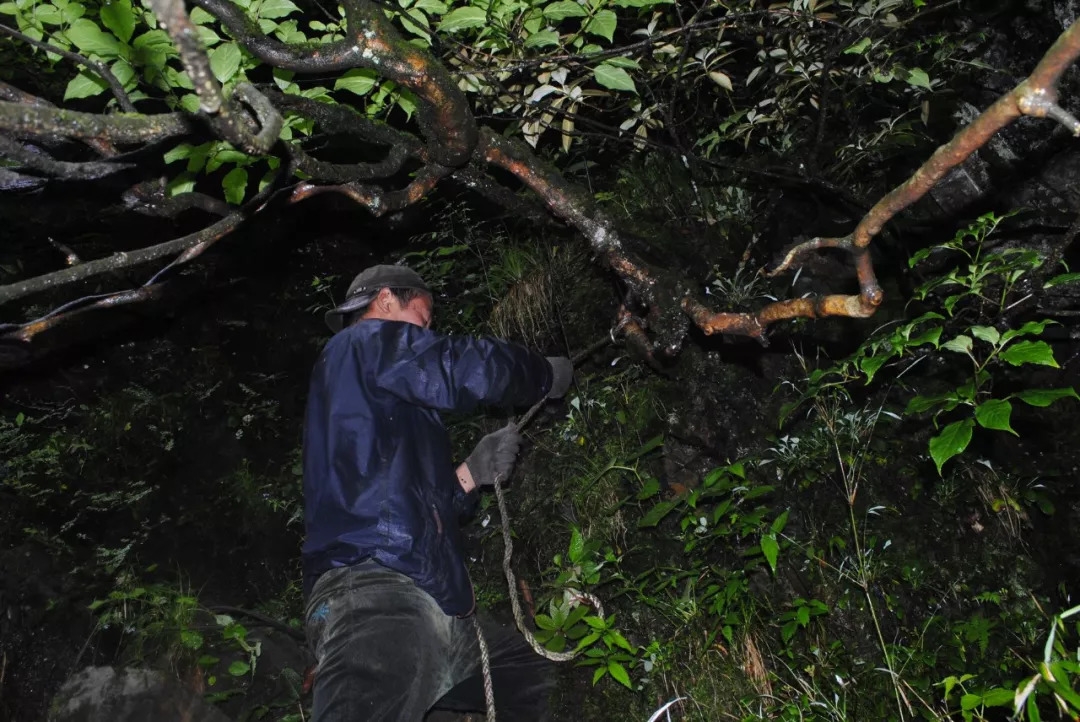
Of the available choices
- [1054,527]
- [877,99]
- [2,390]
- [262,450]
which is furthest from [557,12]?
[2,390]

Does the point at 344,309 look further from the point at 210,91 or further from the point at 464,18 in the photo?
the point at 210,91

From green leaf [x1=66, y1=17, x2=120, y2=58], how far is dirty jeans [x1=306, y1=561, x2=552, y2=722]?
2111 millimetres

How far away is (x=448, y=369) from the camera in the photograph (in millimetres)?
2990

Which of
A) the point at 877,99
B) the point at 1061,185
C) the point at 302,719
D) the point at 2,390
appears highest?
the point at 877,99

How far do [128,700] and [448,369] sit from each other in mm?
4230

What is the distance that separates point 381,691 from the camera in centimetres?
268

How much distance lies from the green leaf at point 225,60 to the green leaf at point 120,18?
0.23 metres

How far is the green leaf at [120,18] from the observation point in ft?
6.49

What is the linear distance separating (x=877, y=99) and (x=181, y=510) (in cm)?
648

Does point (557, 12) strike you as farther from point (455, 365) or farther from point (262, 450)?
point (262, 450)

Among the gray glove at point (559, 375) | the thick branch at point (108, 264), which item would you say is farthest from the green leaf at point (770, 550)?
the thick branch at point (108, 264)

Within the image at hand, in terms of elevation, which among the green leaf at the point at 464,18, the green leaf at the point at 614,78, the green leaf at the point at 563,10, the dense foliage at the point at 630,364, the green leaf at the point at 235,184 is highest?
the green leaf at the point at 464,18

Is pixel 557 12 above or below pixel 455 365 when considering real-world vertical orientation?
above

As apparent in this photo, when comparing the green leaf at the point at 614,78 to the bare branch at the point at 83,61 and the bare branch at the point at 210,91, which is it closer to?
the bare branch at the point at 210,91
